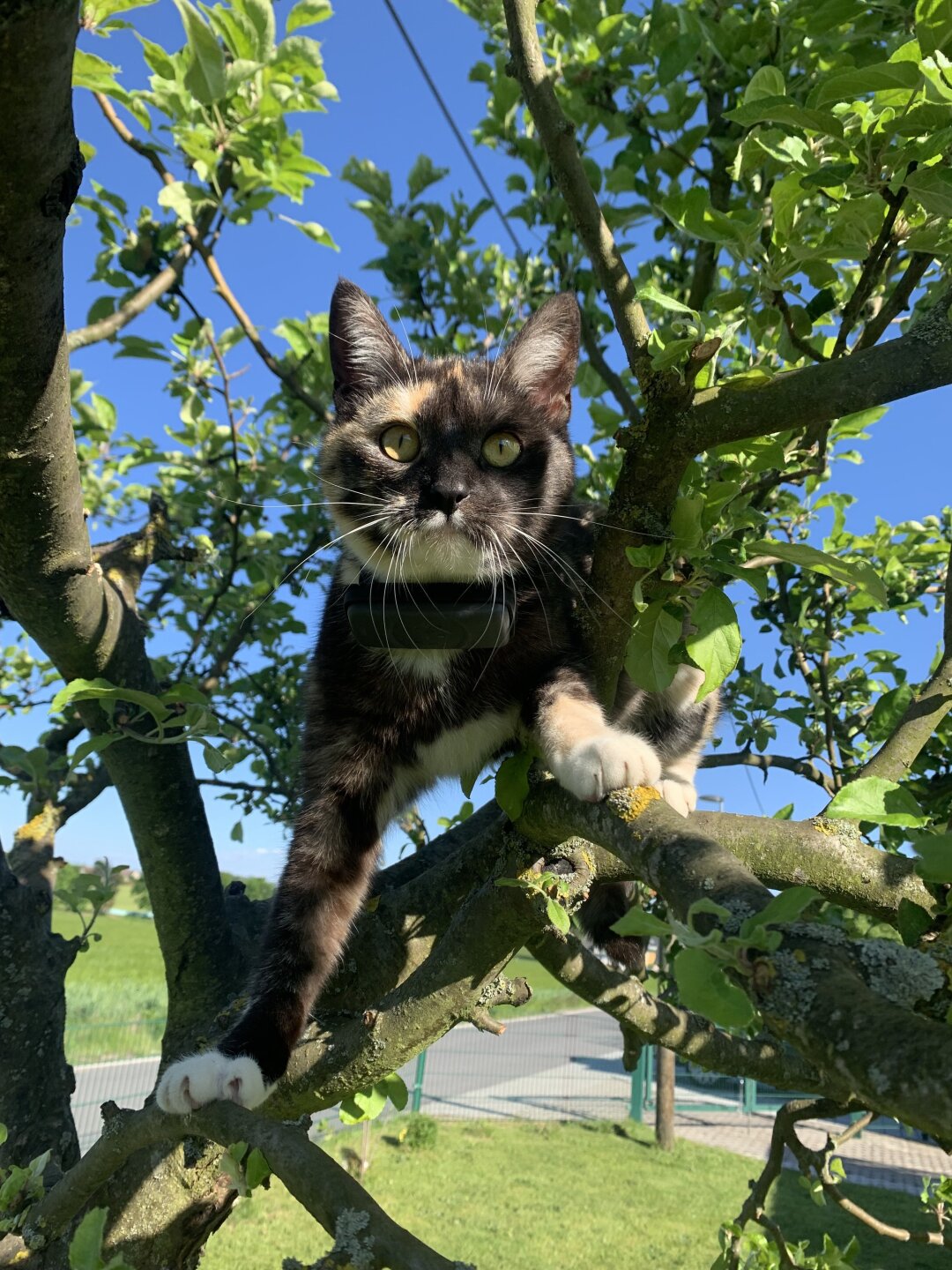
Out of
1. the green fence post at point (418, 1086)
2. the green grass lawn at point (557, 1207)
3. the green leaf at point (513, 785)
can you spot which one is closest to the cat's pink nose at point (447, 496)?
the green leaf at point (513, 785)

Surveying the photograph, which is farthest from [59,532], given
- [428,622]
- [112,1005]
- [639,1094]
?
[112,1005]

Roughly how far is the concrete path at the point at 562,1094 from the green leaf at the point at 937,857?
35.5ft

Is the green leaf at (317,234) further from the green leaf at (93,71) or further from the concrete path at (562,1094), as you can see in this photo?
the concrete path at (562,1094)

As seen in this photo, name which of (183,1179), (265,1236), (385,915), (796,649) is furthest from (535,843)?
(265,1236)

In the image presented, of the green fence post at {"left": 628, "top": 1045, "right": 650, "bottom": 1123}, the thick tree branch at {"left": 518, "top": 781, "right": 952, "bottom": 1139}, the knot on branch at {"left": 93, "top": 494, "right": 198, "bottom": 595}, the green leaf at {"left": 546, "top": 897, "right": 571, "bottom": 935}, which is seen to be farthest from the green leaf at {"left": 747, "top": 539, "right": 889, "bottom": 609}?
the green fence post at {"left": 628, "top": 1045, "right": 650, "bottom": 1123}

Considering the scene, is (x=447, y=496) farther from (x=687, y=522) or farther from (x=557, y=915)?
(x=557, y=915)

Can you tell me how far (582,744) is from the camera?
5.35 feet

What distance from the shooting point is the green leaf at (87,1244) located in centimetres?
127

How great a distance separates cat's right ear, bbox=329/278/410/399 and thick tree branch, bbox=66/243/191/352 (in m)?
0.80

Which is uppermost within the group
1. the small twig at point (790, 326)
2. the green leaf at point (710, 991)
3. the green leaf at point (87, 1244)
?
the small twig at point (790, 326)

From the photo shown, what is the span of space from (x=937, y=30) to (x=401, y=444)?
1.35 m

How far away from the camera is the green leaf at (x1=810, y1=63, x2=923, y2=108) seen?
1224 mm

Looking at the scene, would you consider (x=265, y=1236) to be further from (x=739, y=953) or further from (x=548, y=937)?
(x=739, y=953)

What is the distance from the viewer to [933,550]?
3.58 meters
